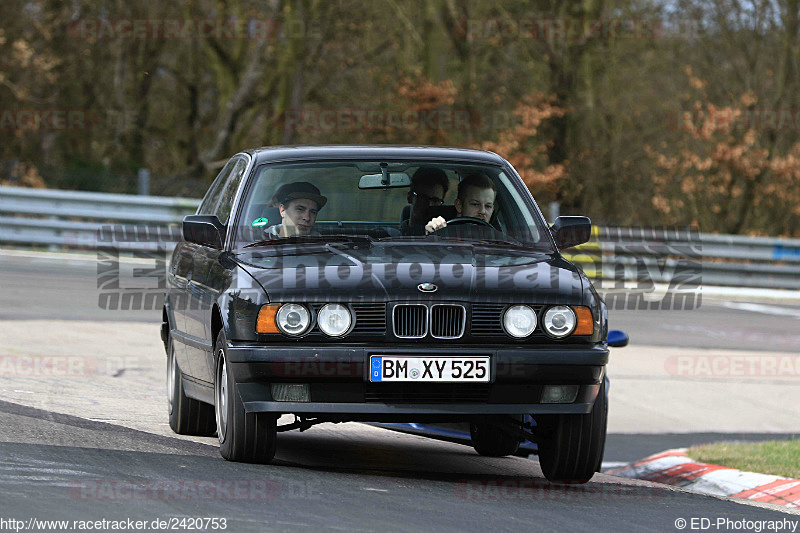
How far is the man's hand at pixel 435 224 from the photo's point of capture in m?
7.89

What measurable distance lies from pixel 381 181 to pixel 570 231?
1086 mm

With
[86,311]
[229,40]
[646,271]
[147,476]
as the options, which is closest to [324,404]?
[147,476]

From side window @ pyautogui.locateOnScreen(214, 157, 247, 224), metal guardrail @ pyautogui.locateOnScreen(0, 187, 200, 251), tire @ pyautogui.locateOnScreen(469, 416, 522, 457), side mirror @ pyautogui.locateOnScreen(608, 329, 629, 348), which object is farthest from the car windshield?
Answer: metal guardrail @ pyautogui.locateOnScreen(0, 187, 200, 251)

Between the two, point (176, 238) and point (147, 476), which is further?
point (176, 238)

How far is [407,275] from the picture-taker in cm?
677

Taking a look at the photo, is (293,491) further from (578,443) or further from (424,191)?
(424,191)

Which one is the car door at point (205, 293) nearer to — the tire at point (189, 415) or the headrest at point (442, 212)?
the tire at point (189, 415)

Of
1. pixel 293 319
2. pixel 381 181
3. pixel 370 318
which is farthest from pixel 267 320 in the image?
pixel 381 181

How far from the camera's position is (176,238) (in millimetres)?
21812

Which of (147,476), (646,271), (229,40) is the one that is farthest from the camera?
(229,40)

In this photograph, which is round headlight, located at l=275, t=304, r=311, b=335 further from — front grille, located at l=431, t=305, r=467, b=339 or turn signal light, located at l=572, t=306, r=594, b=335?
turn signal light, located at l=572, t=306, r=594, b=335

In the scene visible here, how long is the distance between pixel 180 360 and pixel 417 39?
26.8m

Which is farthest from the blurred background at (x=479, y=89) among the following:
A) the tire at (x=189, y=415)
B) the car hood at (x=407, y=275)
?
the car hood at (x=407, y=275)

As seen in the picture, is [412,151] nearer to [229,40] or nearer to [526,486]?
[526,486]
